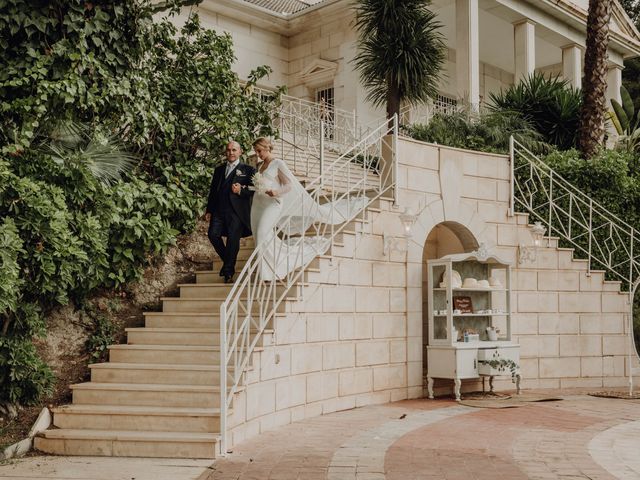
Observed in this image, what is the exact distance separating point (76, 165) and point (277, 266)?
2.41 meters

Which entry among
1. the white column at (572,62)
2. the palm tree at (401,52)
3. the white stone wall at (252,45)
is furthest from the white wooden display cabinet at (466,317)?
the white column at (572,62)

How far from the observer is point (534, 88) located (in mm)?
15977

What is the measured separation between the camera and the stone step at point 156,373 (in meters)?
7.11

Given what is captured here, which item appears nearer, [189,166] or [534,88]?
[189,166]

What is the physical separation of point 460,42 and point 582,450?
14163 mm

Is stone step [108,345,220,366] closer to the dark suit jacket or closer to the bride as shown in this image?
the bride

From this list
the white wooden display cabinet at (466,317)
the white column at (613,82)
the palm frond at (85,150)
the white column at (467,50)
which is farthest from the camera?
the white column at (613,82)

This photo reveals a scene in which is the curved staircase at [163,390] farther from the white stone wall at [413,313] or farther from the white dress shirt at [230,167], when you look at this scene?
the white dress shirt at [230,167]

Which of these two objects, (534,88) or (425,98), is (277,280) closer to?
(425,98)

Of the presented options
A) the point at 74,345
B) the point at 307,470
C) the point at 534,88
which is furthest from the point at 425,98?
the point at 307,470

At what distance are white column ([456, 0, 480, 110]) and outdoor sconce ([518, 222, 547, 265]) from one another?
768 cm

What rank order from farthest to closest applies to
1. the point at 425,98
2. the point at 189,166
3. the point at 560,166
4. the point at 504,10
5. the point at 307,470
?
the point at 504,10 → the point at 425,98 → the point at 560,166 → the point at 189,166 → the point at 307,470

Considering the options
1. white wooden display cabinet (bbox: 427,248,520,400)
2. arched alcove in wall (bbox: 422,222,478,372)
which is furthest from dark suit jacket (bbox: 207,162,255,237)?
arched alcove in wall (bbox: 422,222,478,372)

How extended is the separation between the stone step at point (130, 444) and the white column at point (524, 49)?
16.7 m
